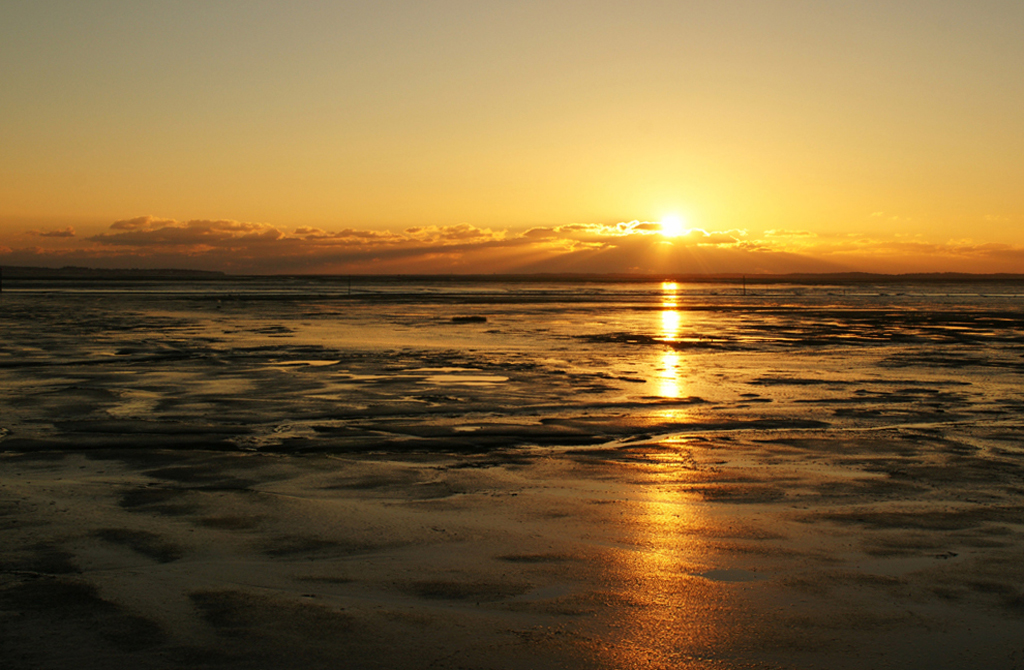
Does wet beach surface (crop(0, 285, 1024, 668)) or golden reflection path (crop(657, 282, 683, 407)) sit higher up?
wet beach surface (crop(0, 285, 1024, 668))

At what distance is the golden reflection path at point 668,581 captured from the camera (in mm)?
4438

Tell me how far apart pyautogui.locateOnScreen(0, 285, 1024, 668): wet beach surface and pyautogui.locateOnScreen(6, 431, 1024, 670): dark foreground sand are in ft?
0.08

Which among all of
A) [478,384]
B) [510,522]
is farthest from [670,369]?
[510,522]

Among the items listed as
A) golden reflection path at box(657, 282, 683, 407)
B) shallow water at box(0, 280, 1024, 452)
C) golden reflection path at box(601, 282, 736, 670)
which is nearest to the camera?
golden reflection path at box(601, 282, 736, 670)

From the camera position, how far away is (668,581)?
17.9 feet

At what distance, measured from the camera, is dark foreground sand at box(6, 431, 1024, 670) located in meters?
4.48

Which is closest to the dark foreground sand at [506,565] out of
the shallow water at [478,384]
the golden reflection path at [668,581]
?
the golden reflection path at [668,581]

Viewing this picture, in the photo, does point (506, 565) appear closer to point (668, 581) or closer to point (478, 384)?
point (668, 581)

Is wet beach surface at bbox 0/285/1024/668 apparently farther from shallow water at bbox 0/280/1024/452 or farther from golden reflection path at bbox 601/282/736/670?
shallow water at bbox 0/280/1024/452

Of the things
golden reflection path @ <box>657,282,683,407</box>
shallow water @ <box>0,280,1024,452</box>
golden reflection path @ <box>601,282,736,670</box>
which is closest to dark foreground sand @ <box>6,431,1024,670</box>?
golden reflection path @ <box>601,282,736,670</box>

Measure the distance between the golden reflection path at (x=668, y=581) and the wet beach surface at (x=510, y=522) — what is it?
25 mm

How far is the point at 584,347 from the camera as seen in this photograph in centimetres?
2367

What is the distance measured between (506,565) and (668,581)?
3.61 ft

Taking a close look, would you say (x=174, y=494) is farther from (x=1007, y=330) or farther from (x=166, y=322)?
(x=1007, y=330)
